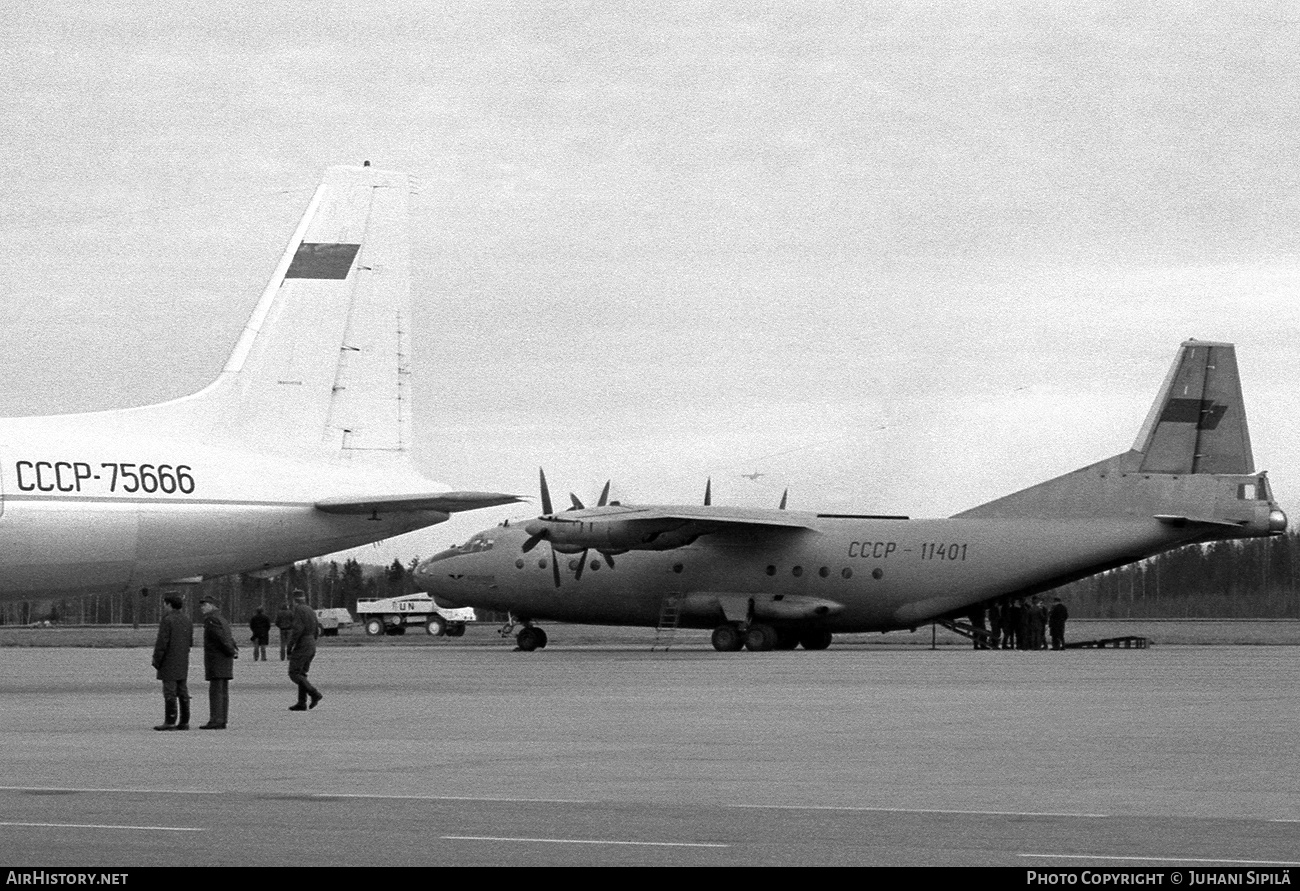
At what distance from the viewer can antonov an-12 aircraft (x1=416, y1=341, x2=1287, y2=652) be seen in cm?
4588

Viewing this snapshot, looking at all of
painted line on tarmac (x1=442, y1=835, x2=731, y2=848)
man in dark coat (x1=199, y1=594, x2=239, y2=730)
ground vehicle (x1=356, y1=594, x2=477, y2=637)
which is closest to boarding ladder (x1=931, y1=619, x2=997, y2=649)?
man in dark coat (x1=199, y1=594, x2=239, y2=730)

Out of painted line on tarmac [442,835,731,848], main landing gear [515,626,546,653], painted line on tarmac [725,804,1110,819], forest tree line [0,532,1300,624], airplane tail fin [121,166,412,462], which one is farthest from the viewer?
forest tree line [0,532,1300,624]

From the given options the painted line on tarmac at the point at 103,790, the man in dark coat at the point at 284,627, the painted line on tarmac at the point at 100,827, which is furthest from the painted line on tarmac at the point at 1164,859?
the man in dark coat at the point at 284,627

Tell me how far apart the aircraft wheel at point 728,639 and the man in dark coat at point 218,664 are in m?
28.1

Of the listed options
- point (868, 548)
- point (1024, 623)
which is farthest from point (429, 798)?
point (1024, 623)

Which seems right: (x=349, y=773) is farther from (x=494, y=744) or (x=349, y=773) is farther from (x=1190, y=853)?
(x=1190, y=853)

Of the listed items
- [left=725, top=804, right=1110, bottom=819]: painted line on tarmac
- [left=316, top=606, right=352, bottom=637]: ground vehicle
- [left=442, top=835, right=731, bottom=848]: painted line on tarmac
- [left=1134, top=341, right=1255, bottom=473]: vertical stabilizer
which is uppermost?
[left=1134, top=341, right=1255, bottom=473]: vertical stabilizer

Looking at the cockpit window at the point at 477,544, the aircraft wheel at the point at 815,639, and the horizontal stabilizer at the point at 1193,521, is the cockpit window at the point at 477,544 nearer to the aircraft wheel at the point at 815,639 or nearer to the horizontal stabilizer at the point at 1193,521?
the aircraft wheel at the point at 815,639

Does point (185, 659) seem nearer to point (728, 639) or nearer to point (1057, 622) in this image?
point (728, 639)

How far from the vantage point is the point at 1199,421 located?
46594mm

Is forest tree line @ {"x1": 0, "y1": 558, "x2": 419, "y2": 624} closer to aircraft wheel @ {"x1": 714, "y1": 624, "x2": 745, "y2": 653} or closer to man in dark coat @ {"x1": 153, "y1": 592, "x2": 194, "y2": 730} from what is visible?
aircraft wheel @ {"x1": 714, "y1": 624, "x2": 745, "y2": 653}

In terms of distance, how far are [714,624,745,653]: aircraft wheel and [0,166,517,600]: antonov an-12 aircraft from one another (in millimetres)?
19108

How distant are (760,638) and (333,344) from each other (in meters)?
20.7
